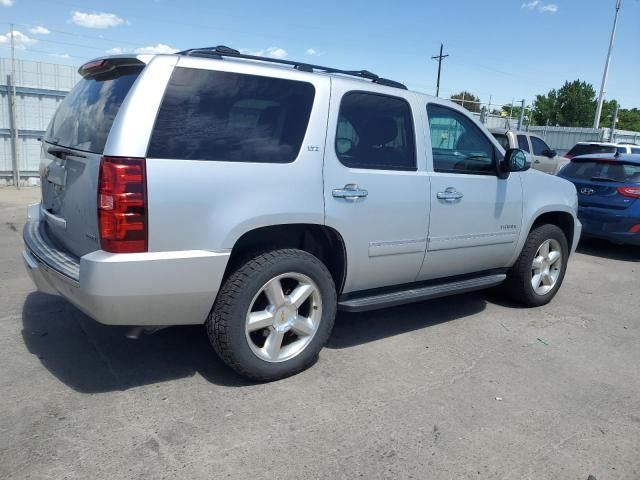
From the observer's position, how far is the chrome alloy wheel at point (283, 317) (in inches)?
131

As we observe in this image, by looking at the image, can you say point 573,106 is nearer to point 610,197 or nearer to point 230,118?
point 610,197

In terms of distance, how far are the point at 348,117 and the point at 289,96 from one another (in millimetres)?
470

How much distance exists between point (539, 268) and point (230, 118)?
3508mm

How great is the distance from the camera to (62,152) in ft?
10.8

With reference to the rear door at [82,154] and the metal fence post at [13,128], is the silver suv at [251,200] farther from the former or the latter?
the metal fence post at [13,128]

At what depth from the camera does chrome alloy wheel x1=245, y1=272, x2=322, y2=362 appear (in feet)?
10.9

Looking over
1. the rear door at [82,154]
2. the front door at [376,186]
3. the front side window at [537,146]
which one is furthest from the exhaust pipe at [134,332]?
the front side window at [537,146]

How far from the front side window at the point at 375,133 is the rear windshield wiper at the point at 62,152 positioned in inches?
62.5

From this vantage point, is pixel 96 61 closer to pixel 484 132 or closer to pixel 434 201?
→ pixel 434 201

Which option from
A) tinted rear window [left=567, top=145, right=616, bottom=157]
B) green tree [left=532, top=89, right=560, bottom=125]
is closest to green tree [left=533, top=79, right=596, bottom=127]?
green tree [left=532, top=89, right=560, bottom=125]

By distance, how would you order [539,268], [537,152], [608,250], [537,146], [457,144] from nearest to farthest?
[457,144] → [539,268] → [608,250] → [537,152] → [537,146]

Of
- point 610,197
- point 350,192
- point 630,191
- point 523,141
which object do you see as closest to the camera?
point 350,192

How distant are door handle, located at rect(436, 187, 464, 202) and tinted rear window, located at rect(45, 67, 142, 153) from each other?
2.29 meters

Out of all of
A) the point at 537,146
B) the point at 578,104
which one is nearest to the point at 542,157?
the point at 537,146
